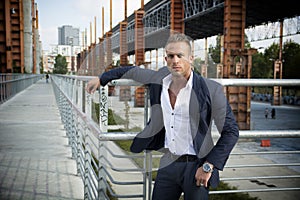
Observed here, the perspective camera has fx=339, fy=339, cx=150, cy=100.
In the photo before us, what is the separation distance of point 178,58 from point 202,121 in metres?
0.39

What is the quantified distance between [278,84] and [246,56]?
10.9 m

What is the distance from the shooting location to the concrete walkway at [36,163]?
399 cm

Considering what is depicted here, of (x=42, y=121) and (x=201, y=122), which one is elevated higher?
(x=201, y=122)

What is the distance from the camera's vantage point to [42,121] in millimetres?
9008

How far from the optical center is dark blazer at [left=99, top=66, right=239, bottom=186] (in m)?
1.90

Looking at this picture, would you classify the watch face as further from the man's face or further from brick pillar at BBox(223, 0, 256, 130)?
brick pillar at BBox(223, 0, 256, 130)

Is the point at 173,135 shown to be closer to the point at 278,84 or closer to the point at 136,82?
the point at 136,82

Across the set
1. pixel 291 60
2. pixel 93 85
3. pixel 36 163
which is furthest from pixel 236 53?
pixel 291 60

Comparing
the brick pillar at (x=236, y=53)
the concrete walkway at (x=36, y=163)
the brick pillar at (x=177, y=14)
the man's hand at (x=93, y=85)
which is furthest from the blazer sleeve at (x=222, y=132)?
the brick pillar at (x=177, y=14)

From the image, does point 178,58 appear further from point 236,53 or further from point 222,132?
point 236,53

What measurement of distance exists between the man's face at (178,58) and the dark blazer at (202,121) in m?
0.09

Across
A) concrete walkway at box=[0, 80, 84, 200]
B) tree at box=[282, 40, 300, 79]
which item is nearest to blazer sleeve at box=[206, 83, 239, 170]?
concrete walkway at box=[0, 80, 84, 200]

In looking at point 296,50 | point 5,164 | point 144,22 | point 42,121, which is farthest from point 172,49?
point 296,50

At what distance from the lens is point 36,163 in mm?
5094
